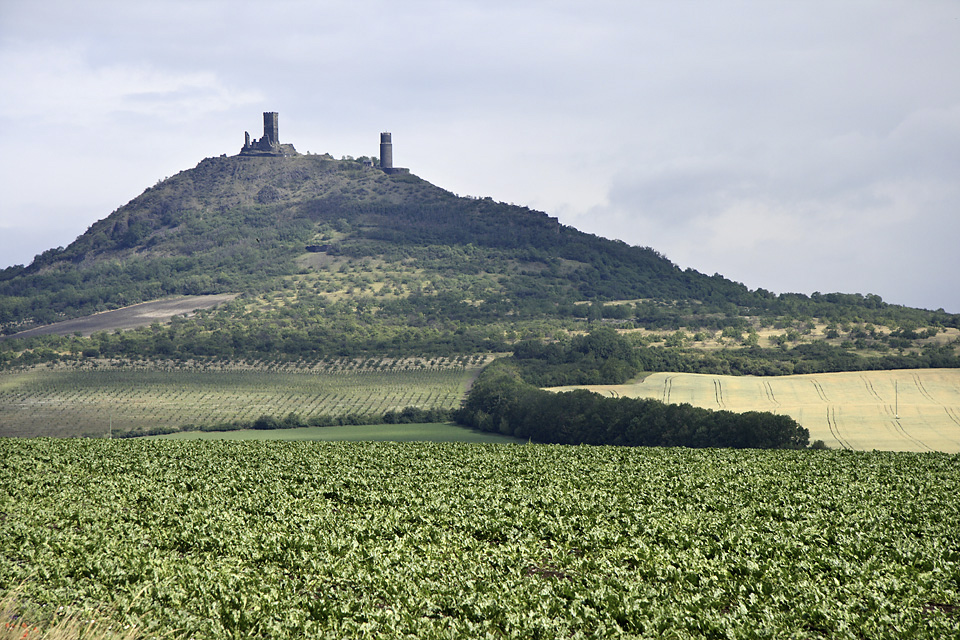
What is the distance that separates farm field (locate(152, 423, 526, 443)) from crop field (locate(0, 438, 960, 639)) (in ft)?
155

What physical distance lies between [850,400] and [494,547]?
72.6 m

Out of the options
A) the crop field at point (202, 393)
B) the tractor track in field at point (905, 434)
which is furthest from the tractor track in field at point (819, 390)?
the crop field at point (202, 393)

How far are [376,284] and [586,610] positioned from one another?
18530cm

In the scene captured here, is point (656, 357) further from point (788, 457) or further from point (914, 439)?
point (788, 457)

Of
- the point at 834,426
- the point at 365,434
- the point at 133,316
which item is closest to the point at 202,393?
the point at 365,434

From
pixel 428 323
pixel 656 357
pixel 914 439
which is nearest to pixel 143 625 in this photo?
pixel 914 439

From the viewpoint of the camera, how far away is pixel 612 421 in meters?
70.4

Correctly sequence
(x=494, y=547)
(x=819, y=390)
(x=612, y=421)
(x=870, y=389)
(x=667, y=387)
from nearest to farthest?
(x=494, y=547), (x=612, y=421), (x=870, y=389), (x=819, y=390), (x=667, y=387)

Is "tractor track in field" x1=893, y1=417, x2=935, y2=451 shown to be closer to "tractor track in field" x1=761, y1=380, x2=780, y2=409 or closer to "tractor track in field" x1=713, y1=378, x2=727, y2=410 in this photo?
"tractor track in field" x1=761, y1=380, x2=780, y2=409

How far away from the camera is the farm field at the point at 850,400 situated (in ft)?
220

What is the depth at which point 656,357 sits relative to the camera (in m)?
117

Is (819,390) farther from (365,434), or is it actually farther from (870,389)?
(365,434)

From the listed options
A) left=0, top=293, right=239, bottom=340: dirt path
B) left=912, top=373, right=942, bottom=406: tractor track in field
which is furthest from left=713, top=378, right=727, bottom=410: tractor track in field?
left=0, top=293, right=239, bottom=340: dirt path

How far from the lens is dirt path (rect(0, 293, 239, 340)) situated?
166375 mm
